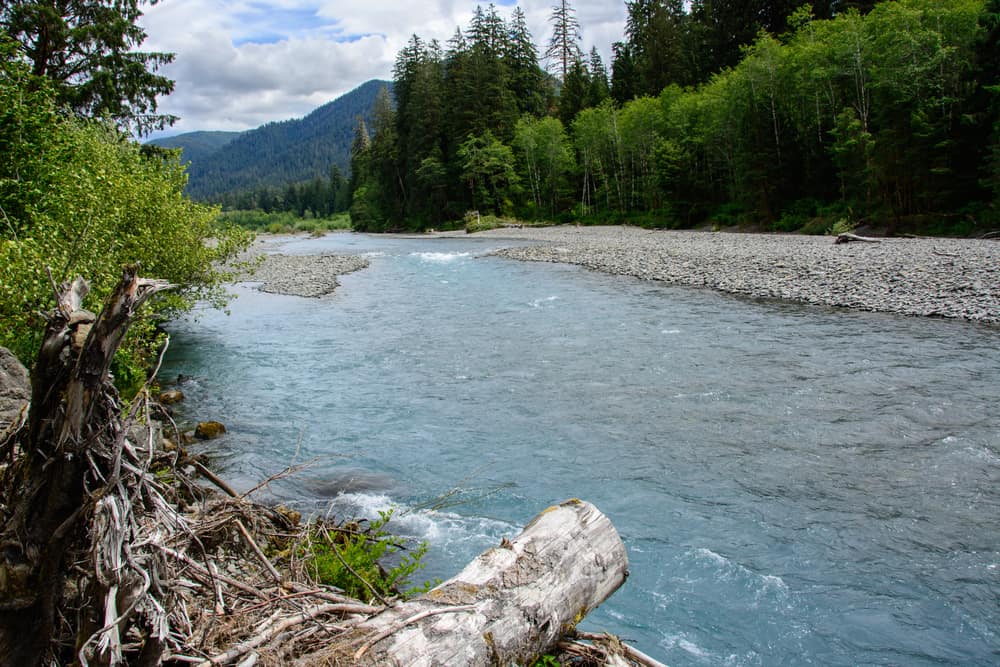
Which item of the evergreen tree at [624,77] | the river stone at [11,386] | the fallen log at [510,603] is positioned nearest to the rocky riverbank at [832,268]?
the fallen log at [510,603]

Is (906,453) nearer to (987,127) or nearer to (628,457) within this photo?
(628,457)

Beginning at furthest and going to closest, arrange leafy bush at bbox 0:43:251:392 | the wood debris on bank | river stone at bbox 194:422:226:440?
1. river stone at bbox 194:422:226:440
2. leafy bush at bbox 0:43:251:392
3. the wood debris on bank

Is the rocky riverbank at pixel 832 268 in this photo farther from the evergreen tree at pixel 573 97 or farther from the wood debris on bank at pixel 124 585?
Result: the evergreen tree at pixel 573 97

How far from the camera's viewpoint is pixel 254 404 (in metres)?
13.2

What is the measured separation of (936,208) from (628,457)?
28256mm

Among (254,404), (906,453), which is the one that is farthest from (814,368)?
(254,404)

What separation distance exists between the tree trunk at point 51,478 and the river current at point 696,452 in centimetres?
280

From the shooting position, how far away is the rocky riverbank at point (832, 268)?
17.5 m

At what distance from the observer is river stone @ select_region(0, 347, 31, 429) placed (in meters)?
6.61

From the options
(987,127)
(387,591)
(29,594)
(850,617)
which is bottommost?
(850,617)

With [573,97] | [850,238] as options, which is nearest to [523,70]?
[573,97]

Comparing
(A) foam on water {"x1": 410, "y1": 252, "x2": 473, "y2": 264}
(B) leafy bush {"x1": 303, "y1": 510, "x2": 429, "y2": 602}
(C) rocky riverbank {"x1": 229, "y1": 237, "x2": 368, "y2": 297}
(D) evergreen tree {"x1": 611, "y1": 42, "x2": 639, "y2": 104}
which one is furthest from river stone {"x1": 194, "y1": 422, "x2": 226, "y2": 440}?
(D) evergreen tree {"x1": 611, "y1": 42, "x2": 639, "y2": 104}

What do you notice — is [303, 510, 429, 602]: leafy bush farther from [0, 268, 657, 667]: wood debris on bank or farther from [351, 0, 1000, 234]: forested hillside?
[351, 0, 1000, 234]: forested hillside

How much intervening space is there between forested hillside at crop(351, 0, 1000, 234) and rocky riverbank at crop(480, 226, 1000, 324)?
5.16m
